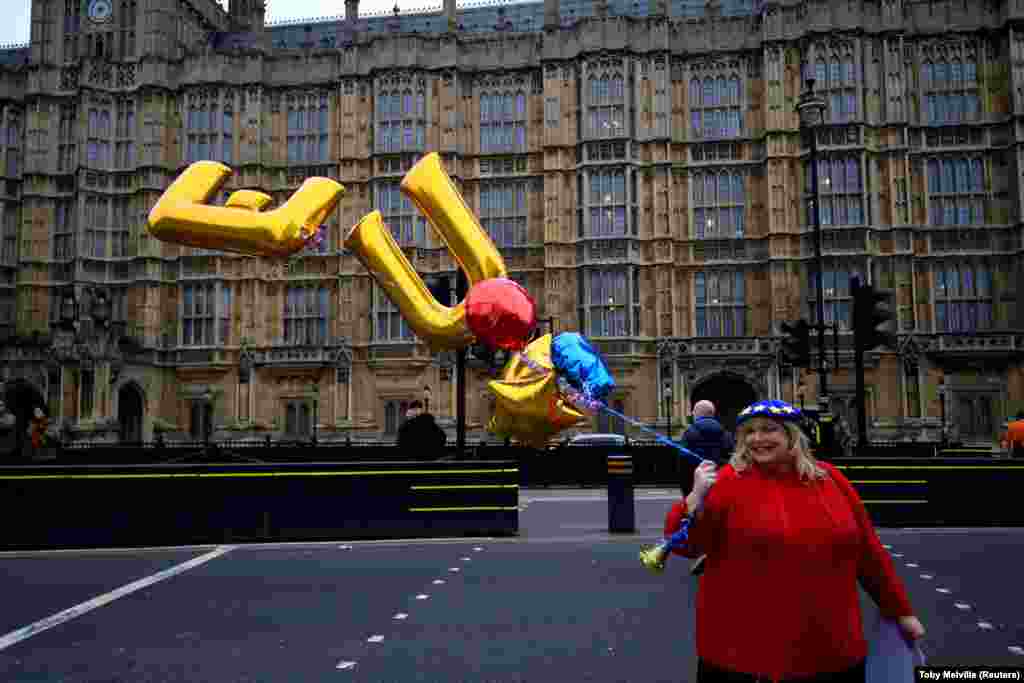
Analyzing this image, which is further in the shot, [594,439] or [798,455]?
[594,439]

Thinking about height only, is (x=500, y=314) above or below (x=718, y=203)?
below

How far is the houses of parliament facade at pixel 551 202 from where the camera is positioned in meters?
38.6

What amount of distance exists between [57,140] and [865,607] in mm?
45514

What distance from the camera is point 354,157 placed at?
4269 cm

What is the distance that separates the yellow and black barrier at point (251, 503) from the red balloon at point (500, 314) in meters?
4.47

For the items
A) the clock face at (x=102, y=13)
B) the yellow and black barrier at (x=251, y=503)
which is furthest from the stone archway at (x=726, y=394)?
the clock face at (x=102, y=13)

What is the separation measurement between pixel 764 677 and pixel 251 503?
12479mm

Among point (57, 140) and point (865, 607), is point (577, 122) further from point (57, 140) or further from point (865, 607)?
point (865, 607)

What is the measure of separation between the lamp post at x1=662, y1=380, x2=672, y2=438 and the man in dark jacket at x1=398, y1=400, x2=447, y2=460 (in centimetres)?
2168

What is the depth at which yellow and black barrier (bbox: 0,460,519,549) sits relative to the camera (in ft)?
47.8

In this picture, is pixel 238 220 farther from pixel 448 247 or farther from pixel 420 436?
pixel 420 436

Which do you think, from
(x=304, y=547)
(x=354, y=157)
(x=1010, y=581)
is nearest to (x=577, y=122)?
(x=354, y=157)

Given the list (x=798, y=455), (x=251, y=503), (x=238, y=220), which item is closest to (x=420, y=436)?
(x=251, y=503)

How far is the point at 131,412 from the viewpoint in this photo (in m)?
43.3
